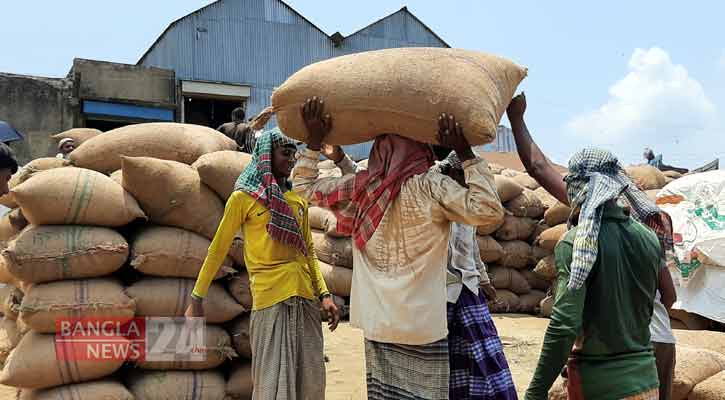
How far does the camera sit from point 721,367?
12.2 feet

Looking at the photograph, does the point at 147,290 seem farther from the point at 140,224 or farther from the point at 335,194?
the point at 335,194

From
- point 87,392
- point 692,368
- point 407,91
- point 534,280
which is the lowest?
point 534,280

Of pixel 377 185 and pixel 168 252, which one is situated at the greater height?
pixel 377 185

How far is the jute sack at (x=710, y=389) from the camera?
341 cm

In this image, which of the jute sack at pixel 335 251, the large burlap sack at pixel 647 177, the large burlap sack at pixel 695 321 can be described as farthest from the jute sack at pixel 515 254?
the large burlap sack at pixel 695 321

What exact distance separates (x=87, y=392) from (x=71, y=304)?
0.50 m

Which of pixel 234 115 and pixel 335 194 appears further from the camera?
pixel 234 115

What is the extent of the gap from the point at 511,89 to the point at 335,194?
2.75 feet

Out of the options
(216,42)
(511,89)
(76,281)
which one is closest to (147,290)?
(76,281)

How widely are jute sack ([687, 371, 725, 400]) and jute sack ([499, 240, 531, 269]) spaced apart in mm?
5368

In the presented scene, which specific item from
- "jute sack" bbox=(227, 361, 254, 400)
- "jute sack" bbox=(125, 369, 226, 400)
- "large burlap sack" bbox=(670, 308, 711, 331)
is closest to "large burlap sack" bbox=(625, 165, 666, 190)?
"large burlap sack" bbox=(670, 308, 711, 331)

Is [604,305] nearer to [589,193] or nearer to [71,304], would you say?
[589,193]

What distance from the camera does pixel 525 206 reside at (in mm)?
9125

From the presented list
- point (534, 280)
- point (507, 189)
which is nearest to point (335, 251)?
point (507, 189)
